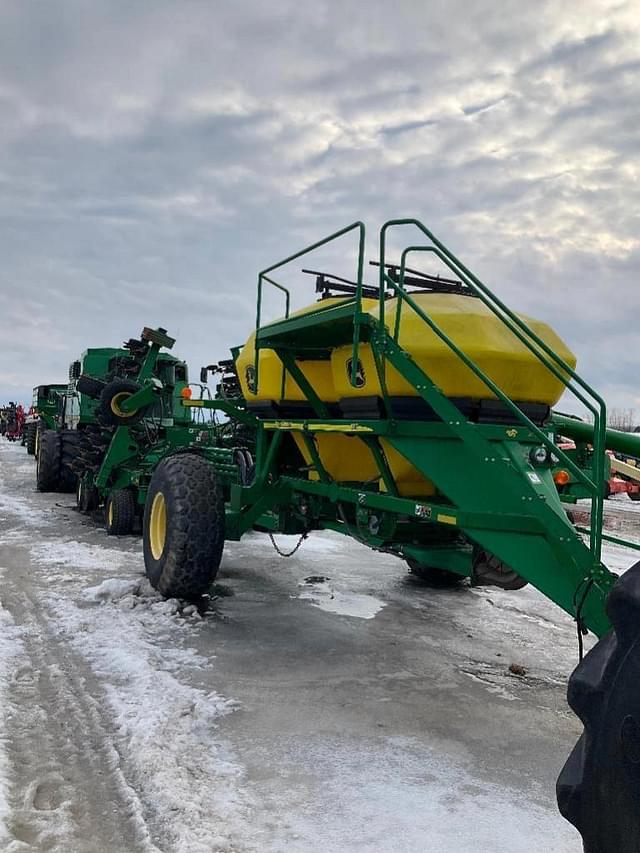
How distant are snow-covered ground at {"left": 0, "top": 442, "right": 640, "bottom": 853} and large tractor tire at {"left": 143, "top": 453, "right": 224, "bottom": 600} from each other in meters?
0.19

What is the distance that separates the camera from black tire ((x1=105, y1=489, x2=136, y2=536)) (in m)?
9.26

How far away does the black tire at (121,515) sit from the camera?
9.26m

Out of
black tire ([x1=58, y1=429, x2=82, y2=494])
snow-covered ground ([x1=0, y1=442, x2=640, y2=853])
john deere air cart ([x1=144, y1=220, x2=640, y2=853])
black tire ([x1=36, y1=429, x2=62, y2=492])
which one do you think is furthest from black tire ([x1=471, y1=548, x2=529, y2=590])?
black tire ([x1=36, y1=429, x2=62, y2=492])

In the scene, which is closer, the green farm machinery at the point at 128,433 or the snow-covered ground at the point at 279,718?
the snow-covered ground at the point at 279,718

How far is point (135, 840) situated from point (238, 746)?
0.83 metres

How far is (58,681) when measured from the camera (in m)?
4.17

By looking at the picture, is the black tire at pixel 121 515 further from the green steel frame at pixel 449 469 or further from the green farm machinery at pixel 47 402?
the green farm machinery at pixel 47 402

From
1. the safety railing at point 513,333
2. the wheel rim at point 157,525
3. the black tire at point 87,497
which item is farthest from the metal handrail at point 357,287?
the black tire at point 87,497

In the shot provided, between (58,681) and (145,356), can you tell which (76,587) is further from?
(145,356)

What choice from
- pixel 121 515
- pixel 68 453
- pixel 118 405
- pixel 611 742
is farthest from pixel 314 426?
pixel 68 453

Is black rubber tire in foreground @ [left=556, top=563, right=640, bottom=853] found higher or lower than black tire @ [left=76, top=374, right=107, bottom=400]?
lower

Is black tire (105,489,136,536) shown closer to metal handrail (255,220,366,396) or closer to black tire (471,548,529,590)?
metal handrail (255,220,366,396)

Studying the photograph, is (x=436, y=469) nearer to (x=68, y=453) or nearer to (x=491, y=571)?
(x=491, y=571)

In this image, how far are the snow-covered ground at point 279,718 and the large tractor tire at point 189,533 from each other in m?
0.19
